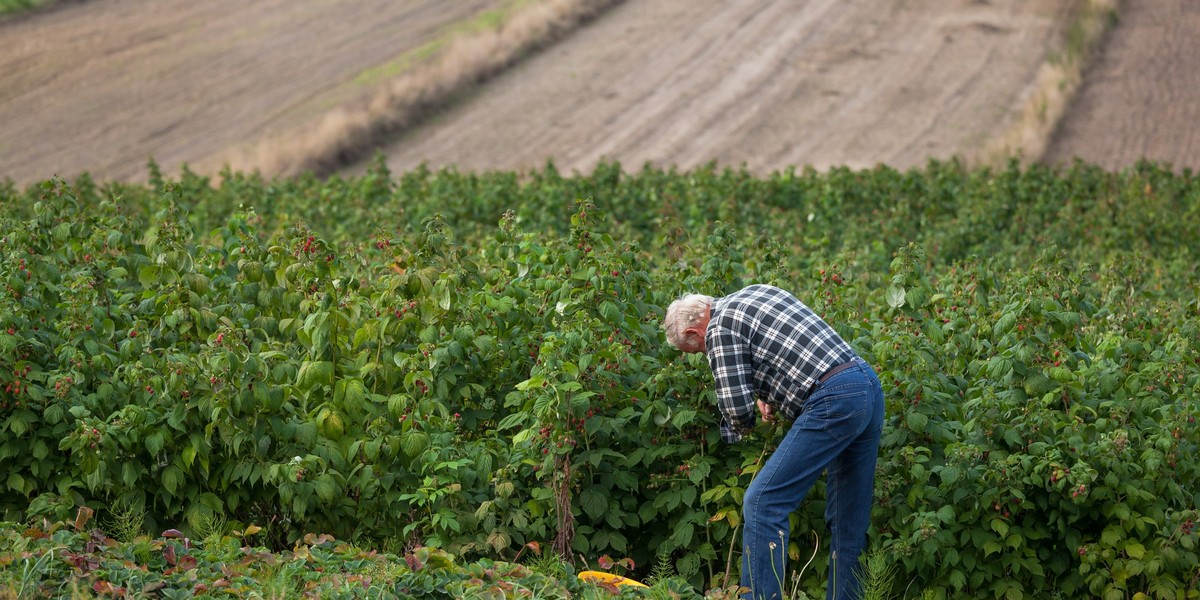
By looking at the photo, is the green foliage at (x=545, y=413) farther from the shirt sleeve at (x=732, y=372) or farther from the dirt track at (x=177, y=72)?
the dirt track at (x=177, y=72)

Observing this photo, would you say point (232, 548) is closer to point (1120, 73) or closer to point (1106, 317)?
point (1106, 317)

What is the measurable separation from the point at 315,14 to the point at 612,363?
1119 inches

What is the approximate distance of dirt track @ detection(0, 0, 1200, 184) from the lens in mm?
23797

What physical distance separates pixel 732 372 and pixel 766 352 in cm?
17

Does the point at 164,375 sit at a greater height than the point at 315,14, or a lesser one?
greater

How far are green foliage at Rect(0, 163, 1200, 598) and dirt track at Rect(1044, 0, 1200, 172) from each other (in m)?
16.8

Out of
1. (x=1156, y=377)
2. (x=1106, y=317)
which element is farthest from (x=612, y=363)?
(x=1106, y=317)

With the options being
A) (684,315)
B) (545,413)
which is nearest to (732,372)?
(684,315)

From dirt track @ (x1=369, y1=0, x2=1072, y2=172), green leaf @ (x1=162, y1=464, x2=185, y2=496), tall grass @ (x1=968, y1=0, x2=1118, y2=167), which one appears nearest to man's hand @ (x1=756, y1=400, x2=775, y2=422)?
green leaf @ (x1=162, y1=464, x2=185, y2=496)

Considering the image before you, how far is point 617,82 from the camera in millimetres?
27109

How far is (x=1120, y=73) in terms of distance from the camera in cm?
2666

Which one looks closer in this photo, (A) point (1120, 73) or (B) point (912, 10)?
(A) point (1120, 73)

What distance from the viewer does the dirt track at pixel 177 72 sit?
24438 mm

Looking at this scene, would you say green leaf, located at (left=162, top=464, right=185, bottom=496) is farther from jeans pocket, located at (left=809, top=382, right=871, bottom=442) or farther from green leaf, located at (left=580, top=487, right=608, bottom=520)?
jeans pocket, located at (left=809, top=382, right=871, bottom=442)
